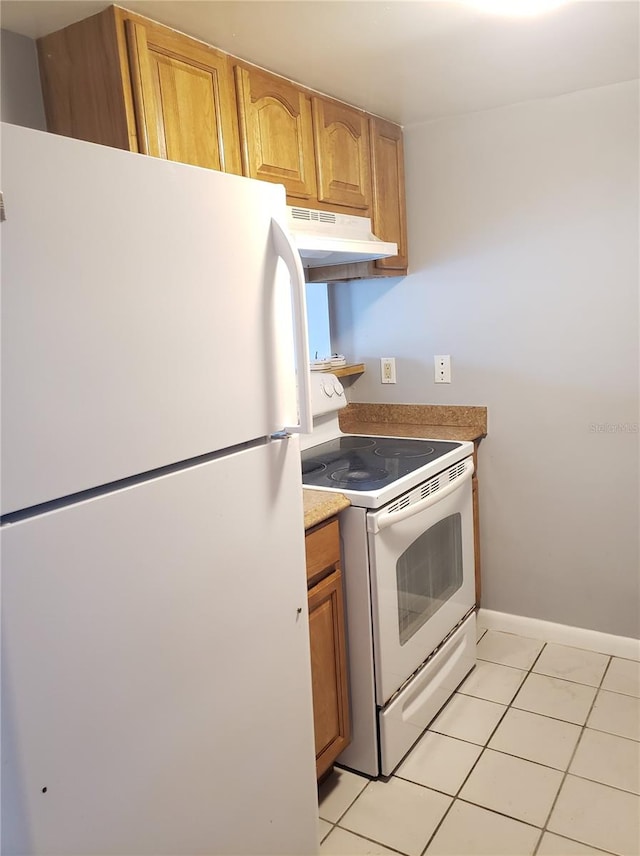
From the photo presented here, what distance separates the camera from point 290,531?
132cm

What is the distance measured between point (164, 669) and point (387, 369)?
2012mm

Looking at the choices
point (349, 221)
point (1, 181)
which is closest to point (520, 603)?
point (349, 221)

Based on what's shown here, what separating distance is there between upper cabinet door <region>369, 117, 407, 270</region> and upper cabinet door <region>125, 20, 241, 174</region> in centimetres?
81

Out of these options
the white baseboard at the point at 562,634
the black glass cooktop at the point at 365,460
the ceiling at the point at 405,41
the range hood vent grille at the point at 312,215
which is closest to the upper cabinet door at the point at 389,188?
the ceiling at the point at 405,41

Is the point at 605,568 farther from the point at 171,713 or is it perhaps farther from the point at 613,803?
the point at 171,713

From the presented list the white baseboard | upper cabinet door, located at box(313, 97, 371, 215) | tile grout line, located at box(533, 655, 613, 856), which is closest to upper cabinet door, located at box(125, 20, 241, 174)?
upper cabinet door, located at box(313, 97, 371, 215)

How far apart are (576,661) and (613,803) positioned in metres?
0.74

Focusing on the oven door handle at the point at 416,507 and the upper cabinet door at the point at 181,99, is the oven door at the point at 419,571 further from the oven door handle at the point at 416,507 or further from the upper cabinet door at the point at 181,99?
the upper cabinet door at the point at 181,99

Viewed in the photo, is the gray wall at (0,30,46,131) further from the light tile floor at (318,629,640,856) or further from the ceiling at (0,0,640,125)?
the light tile floor at (318,629,640,856)

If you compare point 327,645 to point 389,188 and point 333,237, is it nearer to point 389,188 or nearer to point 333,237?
point 333,237

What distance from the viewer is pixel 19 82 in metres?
1.58

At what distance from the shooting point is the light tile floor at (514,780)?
1.70m

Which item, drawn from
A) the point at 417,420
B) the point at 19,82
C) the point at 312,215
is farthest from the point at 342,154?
the point at 417,420

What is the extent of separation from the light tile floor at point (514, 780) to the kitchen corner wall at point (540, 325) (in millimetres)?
387
